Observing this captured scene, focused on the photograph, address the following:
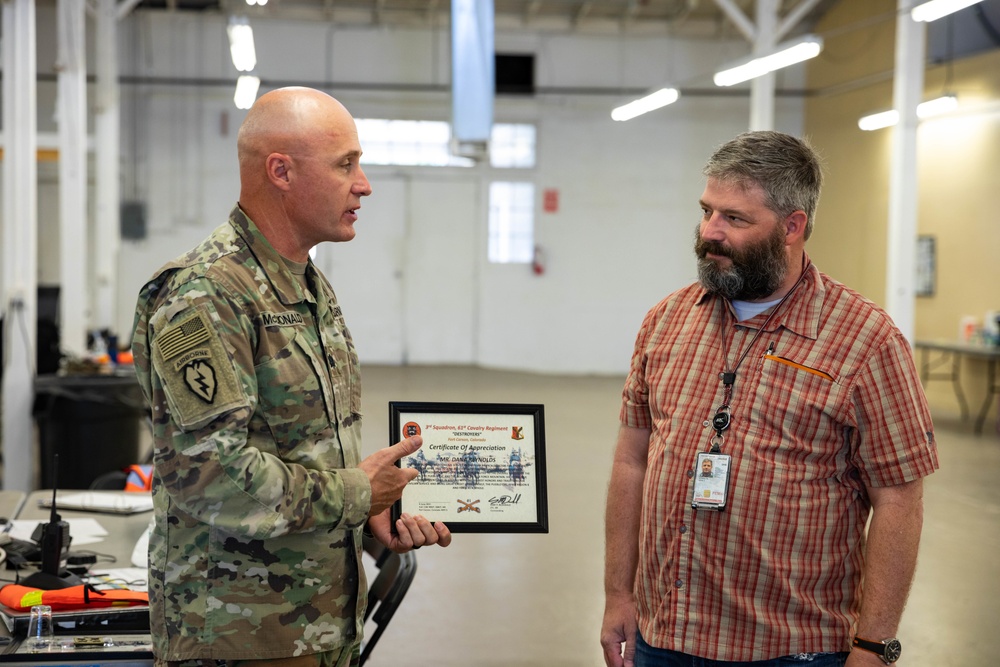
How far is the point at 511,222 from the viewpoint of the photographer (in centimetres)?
1488

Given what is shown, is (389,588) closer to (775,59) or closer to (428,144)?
(775,59)


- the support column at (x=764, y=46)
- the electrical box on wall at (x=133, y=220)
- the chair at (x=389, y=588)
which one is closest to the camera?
the chair at (x=389, y=588)

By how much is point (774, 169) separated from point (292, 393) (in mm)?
1012

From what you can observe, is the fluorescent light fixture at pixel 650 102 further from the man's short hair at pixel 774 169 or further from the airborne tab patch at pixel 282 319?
the airborne tab patch at pixel 282 319

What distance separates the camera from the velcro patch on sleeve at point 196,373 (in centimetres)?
148

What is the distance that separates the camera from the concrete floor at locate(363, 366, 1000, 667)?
419 centimetres

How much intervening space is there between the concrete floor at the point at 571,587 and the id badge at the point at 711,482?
8.03 feet

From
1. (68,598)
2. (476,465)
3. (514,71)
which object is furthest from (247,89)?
(476,465)

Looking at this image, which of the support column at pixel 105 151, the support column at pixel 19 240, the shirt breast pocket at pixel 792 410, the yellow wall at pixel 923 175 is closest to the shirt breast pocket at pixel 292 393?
the shirt breast pocket at pixel 792 410

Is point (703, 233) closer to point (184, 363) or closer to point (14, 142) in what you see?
point (184, 363)

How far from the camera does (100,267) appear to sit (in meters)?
10.3

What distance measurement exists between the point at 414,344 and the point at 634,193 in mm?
4186

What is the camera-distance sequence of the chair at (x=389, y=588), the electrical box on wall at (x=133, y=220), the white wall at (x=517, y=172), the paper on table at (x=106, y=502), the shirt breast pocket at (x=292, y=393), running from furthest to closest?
the white wall at (x=517, y=172) < the electrical box on wall at (x=133, y=220) < the paper on table at (x=106, y=502) < the chair at (x=389, y=588) < the shirt breast pocket at (x=292, y=393)

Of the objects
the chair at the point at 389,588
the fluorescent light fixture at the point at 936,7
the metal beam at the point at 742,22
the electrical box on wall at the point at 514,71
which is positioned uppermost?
the electrical box on wall at the point at 514,71
